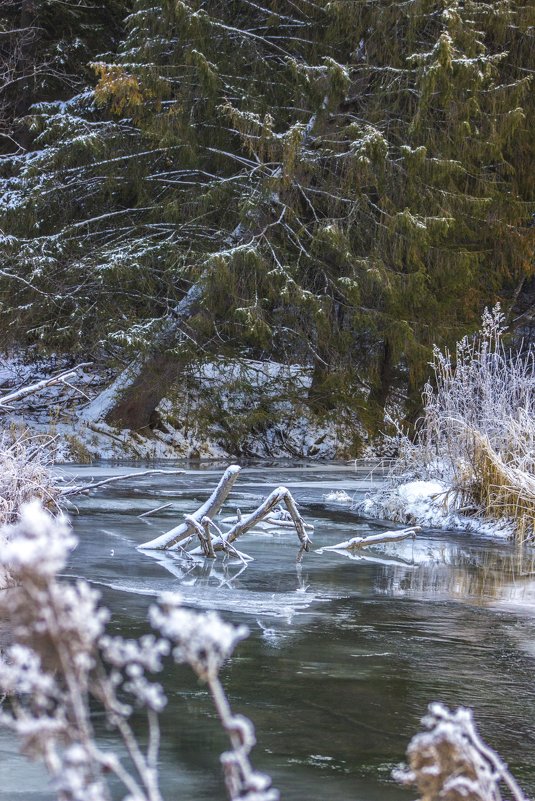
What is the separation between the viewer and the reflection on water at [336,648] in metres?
3.95

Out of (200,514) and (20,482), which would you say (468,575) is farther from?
(20,482)

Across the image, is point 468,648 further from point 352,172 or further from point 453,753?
point 352,172

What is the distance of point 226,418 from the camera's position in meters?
21.5

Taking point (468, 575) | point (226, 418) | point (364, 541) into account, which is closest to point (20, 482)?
point (364, 541)

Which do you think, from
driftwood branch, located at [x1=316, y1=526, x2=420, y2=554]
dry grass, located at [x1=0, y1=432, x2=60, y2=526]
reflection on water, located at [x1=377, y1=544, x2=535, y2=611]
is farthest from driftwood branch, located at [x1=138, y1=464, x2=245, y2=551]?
reflection on water, located at [x1=377, y1=544, x2=535, y2=611]

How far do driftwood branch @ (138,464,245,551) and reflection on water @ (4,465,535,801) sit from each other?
8.9 inches

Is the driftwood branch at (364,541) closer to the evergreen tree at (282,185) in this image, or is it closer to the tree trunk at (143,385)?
the evergreen tree at (282,185)

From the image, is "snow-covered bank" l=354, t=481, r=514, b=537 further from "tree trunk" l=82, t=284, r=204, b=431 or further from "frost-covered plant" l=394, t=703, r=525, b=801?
"frost-covered plant" l=394, t=703, r=525, b=801

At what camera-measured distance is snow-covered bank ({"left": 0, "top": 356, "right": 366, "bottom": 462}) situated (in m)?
20.8

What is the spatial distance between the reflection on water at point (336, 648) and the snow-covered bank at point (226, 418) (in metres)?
9.87

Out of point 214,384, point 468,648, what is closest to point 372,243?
point 214,384

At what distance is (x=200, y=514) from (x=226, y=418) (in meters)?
12.7

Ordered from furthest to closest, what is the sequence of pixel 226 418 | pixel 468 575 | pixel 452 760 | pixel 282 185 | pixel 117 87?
pixel 226 418 < pixel 282 185 < pixel 117 87 < pixel 468 575 < pixel 452 760

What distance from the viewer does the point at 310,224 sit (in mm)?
21297
